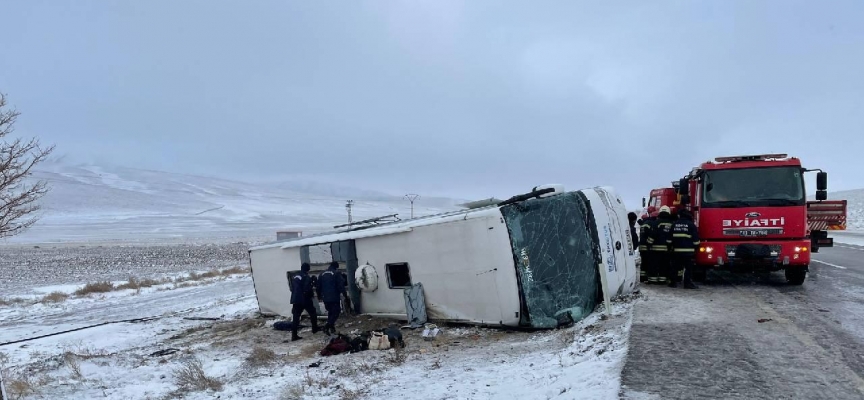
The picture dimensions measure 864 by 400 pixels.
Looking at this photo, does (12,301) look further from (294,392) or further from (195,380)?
(294,392)

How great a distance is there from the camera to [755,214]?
10.7 m

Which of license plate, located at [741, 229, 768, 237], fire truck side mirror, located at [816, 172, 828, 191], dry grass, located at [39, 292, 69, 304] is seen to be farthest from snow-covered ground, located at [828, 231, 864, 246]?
dry grass, located at [39, 292, 69, 304]

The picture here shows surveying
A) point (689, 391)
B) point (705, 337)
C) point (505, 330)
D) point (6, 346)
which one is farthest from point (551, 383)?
point (6, 346)

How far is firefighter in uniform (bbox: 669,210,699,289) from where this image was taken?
10578 mm

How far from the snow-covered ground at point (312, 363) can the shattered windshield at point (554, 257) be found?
37 cm

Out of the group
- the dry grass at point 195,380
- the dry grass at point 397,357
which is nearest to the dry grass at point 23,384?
the dry grass at point 195,380

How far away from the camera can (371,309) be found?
36.2 ft

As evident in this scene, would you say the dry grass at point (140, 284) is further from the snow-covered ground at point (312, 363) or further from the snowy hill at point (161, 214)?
the snowy hill at point (161, 214)

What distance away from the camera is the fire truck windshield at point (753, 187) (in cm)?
1067

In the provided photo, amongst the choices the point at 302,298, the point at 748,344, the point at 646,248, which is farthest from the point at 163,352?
the point at 646,248

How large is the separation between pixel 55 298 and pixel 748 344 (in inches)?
871

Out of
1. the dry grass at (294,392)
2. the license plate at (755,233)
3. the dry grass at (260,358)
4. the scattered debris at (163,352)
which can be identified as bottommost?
the scattered debris at (163,352)

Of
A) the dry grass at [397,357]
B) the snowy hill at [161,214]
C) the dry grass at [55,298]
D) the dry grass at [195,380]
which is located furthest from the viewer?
the snowy hill at [161,214]

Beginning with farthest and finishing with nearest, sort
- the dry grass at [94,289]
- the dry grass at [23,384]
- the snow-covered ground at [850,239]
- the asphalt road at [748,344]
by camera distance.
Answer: the snow-covered ground at [850,239]
the dry grass at [94,289]
the dry grass at [23,384]
the asphalt road at [748,344]
